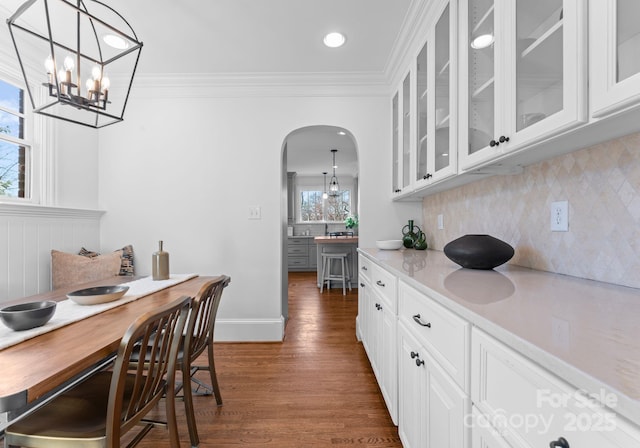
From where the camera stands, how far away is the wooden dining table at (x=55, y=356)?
0.71 m

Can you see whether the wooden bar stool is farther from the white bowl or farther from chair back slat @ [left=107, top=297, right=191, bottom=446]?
chair back slat @ [left=107, top=297, right=191, bottom=446]

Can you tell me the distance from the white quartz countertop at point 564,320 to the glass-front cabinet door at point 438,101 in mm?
722

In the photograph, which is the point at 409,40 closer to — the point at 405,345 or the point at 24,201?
the point at 405,345

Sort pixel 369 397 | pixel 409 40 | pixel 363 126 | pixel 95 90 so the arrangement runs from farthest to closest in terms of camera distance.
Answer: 1. pixel 363 126
2. pixel 409 40
3. pixel 369 397
4. pixel 95 90

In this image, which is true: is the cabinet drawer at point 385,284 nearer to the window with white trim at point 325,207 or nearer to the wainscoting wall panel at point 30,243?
the wainscoting wall panel at point 30,243

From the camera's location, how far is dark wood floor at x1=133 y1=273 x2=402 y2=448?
158cm

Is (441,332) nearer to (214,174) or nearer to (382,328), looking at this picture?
(382,328)

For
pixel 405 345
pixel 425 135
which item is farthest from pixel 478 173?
pixel 405 345

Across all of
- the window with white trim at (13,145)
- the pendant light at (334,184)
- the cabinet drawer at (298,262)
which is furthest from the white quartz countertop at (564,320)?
the cabinet drawer at (298,262)

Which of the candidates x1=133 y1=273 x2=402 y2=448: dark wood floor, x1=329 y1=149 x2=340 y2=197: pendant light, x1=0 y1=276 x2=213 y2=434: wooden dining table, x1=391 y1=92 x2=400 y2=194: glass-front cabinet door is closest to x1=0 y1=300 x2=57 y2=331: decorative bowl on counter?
x1=0 y1=276 x2=213 y2=434: wooden dining table

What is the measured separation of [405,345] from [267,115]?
8.05ft

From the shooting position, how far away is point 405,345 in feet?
4.42

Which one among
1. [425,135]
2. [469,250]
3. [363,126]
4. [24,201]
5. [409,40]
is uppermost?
[409,40]

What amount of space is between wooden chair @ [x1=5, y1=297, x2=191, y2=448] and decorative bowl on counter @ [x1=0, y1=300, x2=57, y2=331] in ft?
0.98
